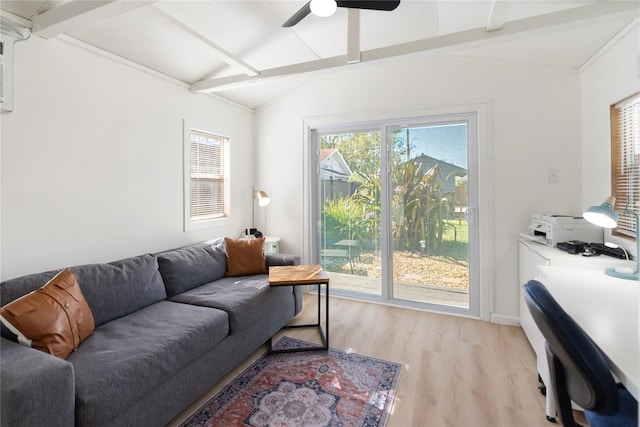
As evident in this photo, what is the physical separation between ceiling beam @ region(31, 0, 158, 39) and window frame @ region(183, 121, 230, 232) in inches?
52.5

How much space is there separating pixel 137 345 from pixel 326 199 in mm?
2755

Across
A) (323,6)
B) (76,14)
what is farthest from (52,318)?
(323,6)

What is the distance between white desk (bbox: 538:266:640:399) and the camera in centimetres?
100

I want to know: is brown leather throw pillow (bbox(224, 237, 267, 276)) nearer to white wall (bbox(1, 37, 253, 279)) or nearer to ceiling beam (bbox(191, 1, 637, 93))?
white wall (bbox(1, 37, 253, 279))

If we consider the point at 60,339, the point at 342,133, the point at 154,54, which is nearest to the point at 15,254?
the point at 60,339

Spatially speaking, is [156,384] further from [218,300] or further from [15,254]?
[15,254]

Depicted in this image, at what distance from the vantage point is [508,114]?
10.2 ft

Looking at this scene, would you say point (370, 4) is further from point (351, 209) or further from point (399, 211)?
point (351, 209)

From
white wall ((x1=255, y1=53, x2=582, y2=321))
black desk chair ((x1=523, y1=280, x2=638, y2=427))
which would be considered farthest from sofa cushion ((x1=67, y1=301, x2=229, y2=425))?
white wall ((x1=255, y1=53, x2=582, y2=321))

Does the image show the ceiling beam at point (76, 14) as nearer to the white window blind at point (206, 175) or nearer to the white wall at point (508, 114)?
the white window blind at point (206, 175)

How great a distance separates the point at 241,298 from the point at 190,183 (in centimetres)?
162

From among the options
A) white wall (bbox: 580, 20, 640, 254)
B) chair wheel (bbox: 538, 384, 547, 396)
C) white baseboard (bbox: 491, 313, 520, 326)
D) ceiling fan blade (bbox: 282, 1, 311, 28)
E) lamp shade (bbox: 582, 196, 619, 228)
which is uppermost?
ceiling fan blade (bbox: 282, 1, 311, 28)

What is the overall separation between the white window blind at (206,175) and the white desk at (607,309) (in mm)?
3296

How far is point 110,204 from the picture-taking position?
263 cm
